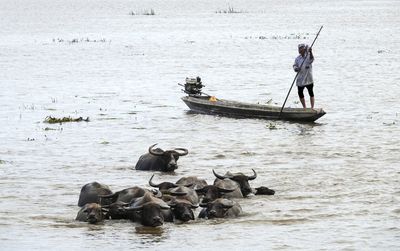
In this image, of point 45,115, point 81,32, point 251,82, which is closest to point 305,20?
point 81,32

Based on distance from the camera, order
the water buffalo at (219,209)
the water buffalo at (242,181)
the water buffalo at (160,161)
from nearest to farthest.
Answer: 1. the water buffalo at (219,209)
2. the water buffalo at (242,181)
3. the water buffalo at (160,161)

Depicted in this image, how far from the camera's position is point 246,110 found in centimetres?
2591

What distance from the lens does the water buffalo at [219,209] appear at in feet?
47.4

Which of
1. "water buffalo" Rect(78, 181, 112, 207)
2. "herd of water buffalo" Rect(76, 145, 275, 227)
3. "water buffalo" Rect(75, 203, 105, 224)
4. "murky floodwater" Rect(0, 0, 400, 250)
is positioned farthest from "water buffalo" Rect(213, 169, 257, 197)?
"water buffalo" Rect(75, 203, 105, 224)

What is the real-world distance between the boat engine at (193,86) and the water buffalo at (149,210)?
44.2 ft

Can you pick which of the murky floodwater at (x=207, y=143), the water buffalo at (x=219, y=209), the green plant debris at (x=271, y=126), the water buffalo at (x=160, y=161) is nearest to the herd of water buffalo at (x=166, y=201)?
the water buffalo at (x=219, y=209)

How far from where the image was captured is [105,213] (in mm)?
14641

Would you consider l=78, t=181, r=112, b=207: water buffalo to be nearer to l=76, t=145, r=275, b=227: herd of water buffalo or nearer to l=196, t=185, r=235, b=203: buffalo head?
l=76, t=145, r=275, b=227: herd of water buffalo

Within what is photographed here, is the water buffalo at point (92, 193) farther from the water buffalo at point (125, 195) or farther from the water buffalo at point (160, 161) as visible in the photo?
the water buffalo at point (160, 161)

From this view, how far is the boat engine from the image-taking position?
1088 inches

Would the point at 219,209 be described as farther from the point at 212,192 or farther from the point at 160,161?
the point at 160,161

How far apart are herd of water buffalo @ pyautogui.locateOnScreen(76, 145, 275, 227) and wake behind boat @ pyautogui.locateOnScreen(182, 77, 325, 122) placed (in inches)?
350

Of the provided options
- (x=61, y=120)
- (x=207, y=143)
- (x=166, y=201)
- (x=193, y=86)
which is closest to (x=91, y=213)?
(x=166, y=201)

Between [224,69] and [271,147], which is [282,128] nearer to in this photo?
[271,147]
